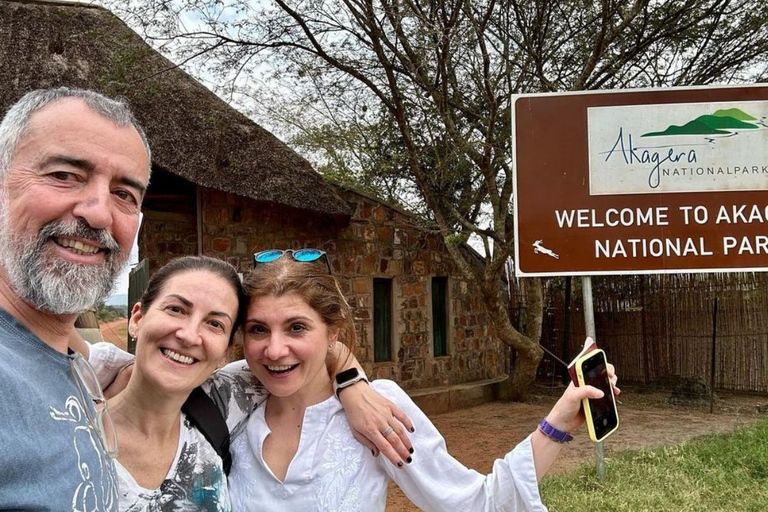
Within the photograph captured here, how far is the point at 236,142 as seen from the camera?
810 cm

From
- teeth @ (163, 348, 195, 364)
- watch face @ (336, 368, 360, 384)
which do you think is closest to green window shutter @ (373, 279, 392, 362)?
watch face @ (336, 368, 360, 384)

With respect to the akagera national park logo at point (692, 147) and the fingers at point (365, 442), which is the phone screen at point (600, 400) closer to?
the fingers at point (365, 442)

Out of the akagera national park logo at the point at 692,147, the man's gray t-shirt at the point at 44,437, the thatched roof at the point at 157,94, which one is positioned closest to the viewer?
the man's gray t-shirt at the point at 44,437

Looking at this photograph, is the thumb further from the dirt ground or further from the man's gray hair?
the dirt ground

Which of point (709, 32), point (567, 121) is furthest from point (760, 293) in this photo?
point (567, 121)

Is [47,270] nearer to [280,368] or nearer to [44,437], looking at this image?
[44,437]

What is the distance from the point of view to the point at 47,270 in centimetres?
109

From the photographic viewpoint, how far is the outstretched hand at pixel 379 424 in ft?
5.38

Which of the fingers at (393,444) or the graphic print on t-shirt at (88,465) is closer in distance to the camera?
the graphic print on t-shirt at (88,465)

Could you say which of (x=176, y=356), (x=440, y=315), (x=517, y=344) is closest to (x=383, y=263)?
(x=440, y=315)

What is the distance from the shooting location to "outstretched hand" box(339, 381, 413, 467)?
164 cm

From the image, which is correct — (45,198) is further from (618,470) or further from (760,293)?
(760,293)

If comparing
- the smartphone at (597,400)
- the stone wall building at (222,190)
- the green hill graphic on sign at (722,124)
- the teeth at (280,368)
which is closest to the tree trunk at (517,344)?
the stone wall building at (222,190)

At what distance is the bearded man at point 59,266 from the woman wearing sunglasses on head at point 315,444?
0.53 m
